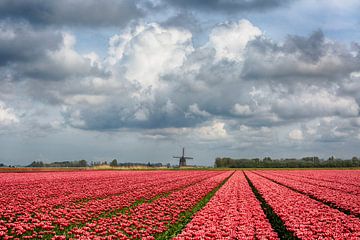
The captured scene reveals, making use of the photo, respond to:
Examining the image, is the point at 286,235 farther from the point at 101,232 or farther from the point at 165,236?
the point at 101,232

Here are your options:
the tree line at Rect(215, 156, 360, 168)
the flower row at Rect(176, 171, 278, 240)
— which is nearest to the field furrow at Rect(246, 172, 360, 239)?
the flower row at Rect(176, 171, 278, 240)

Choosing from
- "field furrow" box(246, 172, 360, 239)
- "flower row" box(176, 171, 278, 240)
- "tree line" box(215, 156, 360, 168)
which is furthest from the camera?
"tree line" box(215, 156, 360, 168)

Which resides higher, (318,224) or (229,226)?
(229,226)

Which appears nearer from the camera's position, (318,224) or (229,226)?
(229,226)

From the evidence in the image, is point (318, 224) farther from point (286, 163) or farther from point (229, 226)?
point (286, 163)

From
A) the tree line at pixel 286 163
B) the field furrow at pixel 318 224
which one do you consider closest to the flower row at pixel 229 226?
the field furrow at pixel 318 224

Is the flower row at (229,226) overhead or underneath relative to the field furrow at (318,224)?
overhead

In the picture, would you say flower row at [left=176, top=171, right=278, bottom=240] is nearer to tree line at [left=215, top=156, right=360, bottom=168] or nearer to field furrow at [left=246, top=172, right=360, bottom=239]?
Result: field furrow at [left=246, top=172, right=360, bottom=239]

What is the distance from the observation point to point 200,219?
12828 millimetres

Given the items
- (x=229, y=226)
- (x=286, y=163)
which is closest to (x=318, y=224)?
(x=229, y=226)

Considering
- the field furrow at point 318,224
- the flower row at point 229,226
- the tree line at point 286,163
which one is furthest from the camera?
the tree line at point 286,163

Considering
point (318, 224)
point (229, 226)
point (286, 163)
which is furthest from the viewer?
point (286, 163)

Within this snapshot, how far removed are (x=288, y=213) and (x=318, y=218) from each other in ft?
5.33

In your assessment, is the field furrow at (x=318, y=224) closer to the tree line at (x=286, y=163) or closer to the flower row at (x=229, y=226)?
the flower row at (x=229, y=226)
